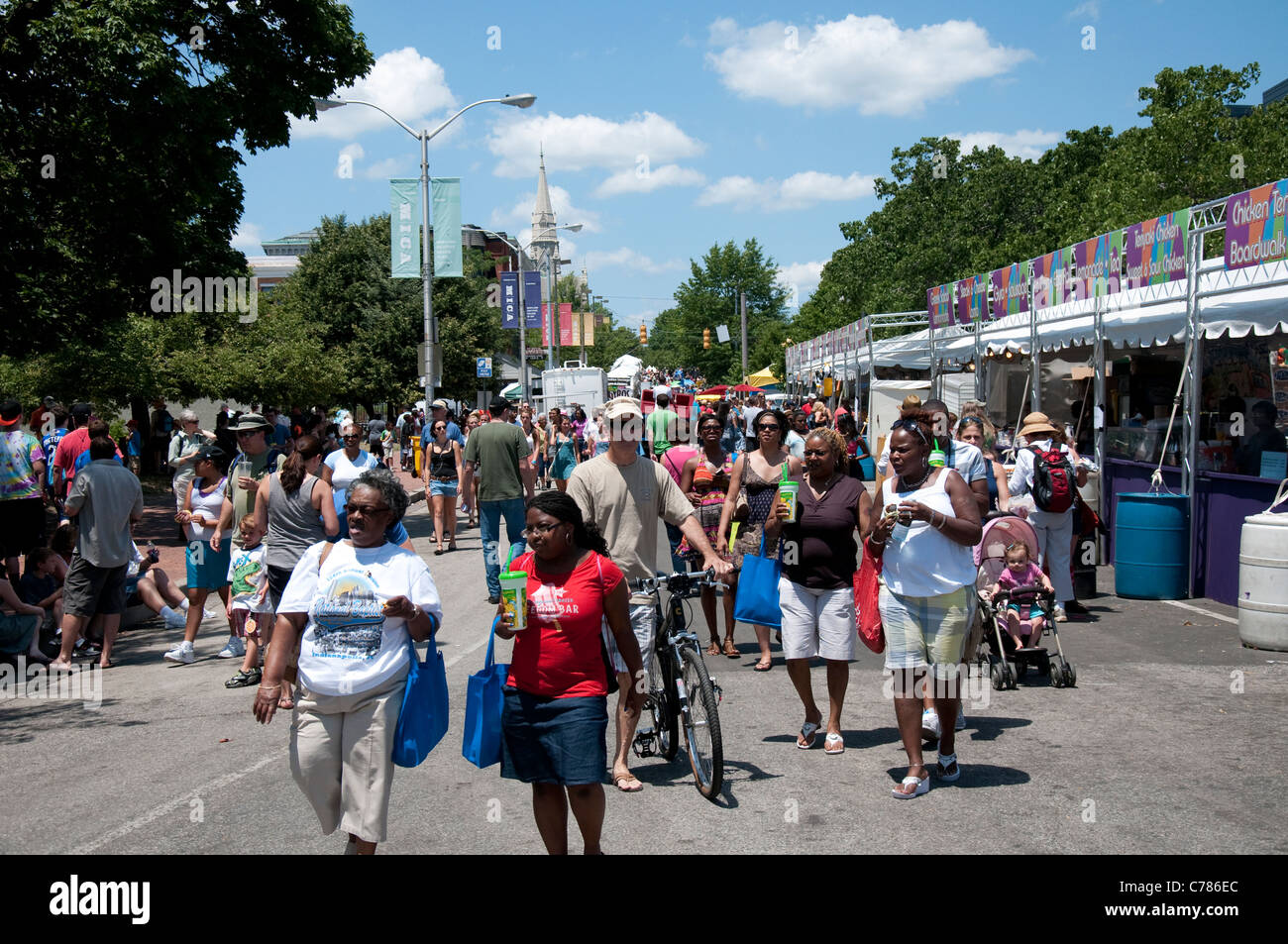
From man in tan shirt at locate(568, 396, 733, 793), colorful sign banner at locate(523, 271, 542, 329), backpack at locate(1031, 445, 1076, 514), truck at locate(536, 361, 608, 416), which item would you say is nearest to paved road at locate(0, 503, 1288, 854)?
man in tan shirt at locate(568, 396, 733, 793)

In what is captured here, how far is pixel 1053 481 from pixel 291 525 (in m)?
6.57

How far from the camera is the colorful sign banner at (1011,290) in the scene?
1706cm

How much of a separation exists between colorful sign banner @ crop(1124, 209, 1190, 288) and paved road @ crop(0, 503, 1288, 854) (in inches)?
194

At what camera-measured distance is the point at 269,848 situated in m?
4.95

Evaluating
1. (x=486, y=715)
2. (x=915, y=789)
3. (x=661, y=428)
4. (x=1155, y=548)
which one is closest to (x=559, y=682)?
(x=486, y=715)

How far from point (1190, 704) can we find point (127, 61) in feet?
45.4

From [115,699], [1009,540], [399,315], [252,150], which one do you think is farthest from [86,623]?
[399,315]

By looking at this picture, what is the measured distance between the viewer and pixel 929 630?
5520mm

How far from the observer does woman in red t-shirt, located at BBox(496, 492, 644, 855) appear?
4082mm

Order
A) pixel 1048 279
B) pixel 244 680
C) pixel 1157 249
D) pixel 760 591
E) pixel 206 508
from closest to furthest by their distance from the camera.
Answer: pixel 760 591 < pixel 244 680 < pixel 206 508 < pixel 1157 249 < pixel 1048 279

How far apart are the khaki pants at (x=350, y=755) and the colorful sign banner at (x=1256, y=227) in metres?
9.19

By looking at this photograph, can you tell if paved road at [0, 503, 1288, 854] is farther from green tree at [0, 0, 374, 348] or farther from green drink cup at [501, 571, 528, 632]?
green tree at [0, 0, 374, 348]

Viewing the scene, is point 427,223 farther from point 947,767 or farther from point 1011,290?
point 947,767

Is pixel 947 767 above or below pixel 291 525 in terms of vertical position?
below
